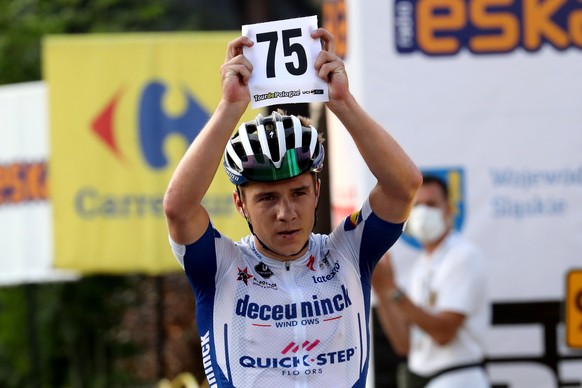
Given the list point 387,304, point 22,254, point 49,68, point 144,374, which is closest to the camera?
point 387,304

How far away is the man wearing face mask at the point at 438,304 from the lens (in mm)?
7406

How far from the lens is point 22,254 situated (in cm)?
1083

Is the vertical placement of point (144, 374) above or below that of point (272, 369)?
below

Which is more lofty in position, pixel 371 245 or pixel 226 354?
pixel 371 245

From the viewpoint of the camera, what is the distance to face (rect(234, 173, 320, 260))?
4.17 metres

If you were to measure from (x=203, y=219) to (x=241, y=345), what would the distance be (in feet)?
1.33

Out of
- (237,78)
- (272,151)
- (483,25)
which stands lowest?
(272,151)

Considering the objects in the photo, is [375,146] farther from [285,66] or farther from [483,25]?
[483,25]

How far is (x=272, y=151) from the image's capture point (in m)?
4.20

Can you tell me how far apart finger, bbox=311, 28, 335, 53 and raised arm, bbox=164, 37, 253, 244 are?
23 cm

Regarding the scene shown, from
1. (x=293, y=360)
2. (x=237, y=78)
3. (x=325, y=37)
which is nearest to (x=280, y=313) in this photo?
(x=293, y=360)

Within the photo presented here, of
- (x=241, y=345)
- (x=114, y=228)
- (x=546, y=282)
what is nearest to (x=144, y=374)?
(x=114, y=228)

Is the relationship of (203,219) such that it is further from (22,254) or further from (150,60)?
(22,254)

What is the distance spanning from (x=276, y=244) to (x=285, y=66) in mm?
551
